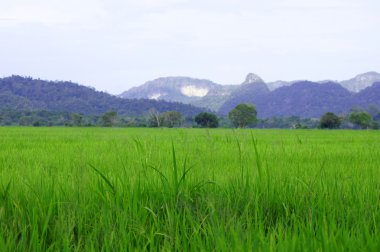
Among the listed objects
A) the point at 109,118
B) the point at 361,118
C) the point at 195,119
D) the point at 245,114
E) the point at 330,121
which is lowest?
the point at 330,121

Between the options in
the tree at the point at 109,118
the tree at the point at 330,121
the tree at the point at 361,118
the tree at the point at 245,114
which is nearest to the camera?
the tree at the point at 330,121

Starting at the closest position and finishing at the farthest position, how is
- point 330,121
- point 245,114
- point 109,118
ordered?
point 330,121
point 245,114
point 109,118

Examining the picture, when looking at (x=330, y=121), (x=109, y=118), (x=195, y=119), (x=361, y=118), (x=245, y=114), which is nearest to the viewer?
(x=330, y=121)

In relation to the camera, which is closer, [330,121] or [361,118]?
[330,121]

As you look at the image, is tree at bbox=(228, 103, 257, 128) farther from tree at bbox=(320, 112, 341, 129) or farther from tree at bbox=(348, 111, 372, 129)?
tree at bbox=(348, 111, 372, 129)

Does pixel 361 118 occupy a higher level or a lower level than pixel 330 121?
higher

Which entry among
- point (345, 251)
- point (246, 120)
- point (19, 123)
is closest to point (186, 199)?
point (345, 251)

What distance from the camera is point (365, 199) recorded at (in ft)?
8.00

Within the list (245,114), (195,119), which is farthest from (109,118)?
(245,114)

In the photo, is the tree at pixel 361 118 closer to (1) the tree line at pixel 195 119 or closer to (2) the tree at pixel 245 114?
(1) the tree line at pixel 195 119

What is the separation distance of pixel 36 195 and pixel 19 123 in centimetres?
13292

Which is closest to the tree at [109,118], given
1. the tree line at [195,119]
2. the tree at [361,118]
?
the tree line at [195,119]

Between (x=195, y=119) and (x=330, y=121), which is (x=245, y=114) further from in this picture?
(x=330, y=121)

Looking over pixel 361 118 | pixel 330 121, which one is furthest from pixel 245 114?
pixel 361 118
